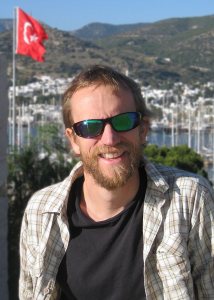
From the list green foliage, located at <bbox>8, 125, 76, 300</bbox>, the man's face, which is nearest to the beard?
the man's face

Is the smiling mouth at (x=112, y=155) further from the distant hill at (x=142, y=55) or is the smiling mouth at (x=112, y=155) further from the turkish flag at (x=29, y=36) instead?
the distant hill at (x=142, y=55)

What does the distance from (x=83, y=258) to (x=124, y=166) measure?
346 mm

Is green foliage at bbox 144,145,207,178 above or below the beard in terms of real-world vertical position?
below

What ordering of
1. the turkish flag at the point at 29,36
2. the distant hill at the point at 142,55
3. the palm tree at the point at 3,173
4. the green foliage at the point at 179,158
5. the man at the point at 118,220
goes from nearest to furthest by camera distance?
the man at the point at 118,220, the palm tree at the point at 3,173, the turkish flag at the point at 29,36, the green foliage at the point at 179,158, the distant hill at the point at 142,55

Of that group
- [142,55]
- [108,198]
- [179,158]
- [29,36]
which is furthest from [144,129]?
[142,55]

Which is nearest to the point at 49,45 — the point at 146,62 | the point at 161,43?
the point at 146,62

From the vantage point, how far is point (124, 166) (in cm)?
226

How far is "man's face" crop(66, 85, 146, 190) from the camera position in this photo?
7.39 feet

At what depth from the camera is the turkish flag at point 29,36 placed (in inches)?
719

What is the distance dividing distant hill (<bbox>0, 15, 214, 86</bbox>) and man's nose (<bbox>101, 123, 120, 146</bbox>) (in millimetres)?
85386

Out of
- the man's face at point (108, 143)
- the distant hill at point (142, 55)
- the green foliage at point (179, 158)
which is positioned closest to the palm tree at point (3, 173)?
the man's face at point (108, 143)

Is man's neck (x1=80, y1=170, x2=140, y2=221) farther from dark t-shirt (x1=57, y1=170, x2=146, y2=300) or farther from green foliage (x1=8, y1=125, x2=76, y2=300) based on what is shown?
green foliage (x1=8, y1=125, x2=76, y2=300)

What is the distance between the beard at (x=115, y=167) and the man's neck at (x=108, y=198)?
4 cm

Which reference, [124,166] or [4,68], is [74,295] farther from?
[4,68]
